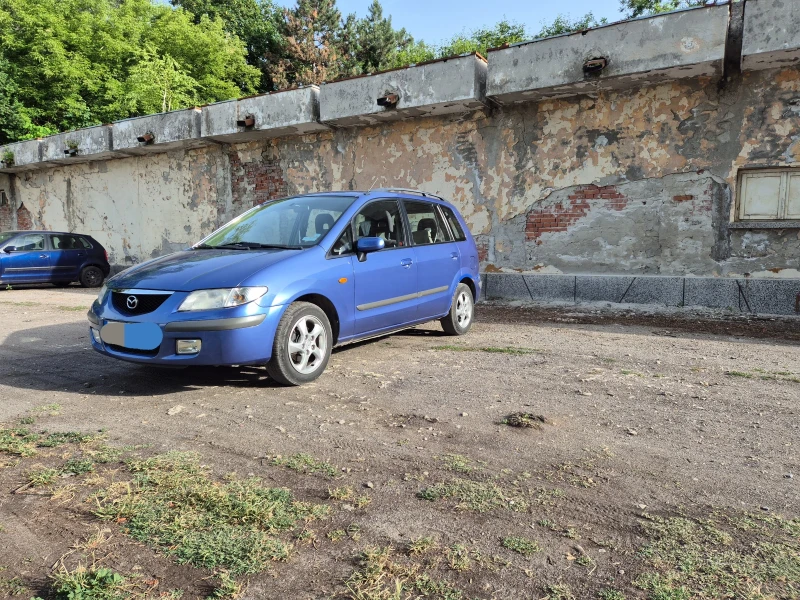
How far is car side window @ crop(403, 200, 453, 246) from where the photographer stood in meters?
6.49

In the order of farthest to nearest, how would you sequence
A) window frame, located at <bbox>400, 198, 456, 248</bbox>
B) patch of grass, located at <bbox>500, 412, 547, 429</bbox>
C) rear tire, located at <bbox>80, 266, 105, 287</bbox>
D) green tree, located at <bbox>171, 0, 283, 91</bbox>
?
green tree, located at <bbox>171, 0, 283, 91</bbox>
rear tire, located at <bbox>80, 266, 105, 287</bbox>
window frame, located at <bbox>400, 198, 456, 248</bbox>
patch of grass, located at <bbox>500, 412, 547, 429</bbox>

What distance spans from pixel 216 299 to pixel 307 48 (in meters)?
41.7

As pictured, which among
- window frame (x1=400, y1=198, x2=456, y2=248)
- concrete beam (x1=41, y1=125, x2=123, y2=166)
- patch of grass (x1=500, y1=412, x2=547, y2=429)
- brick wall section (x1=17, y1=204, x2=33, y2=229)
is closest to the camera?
patch of grass (x1=500, y1=412, x2=547, y2=429)

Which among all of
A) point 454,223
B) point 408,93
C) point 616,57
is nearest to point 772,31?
point 616,57

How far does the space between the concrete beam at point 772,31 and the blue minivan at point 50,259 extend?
1491cm

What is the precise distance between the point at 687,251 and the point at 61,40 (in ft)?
103

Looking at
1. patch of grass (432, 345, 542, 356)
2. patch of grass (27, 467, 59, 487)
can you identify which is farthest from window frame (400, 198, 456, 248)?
patch of grass (27, 467, 59, 487)

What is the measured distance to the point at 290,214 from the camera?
595cm

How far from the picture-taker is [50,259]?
14.8 metres

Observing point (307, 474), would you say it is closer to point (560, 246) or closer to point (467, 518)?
point (467, 518)

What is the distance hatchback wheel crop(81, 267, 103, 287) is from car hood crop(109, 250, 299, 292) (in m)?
11.7

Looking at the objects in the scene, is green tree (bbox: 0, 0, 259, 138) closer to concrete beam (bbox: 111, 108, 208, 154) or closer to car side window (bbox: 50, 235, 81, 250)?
concrete beam (bbox: 111, 108, 208, 154)

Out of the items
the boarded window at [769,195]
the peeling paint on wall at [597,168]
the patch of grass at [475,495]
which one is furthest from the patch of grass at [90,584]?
the boarded window at [769,195]

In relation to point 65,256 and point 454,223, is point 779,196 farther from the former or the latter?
point 65,256
